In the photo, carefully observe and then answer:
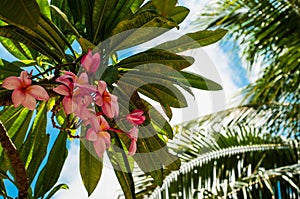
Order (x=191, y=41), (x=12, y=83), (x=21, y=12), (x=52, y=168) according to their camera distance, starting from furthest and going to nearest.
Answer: (x=52, y=168) < (x=191, y=41) < (x=12, y=83) < (x=21, y=12)

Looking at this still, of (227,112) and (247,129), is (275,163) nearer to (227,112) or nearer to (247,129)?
(247,129)

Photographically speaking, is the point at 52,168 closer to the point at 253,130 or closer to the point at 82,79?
the point at 82,79

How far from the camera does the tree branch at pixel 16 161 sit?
728mm

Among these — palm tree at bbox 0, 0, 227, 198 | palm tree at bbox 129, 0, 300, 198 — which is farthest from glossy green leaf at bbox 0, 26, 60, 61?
palm tree at bbox 129, 0, 300, 198

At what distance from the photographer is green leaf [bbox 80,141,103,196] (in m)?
0.96

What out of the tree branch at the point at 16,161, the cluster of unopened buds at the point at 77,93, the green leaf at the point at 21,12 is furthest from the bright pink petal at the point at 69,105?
the green leaf at the point at 21,12

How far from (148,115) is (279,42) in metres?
3.65

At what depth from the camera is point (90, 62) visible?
70 cm

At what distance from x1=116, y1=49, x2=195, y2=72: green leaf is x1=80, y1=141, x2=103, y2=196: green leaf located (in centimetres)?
19

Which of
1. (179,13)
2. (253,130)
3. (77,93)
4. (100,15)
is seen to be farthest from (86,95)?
(253,130)

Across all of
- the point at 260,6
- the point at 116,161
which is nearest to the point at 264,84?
the point at 260,6

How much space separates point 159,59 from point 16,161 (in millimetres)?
269

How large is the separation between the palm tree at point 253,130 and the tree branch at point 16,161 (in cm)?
256

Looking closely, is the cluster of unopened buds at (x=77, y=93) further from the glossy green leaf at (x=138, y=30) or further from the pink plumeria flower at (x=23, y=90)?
the glossy green leaf at (x=138, y=30)
